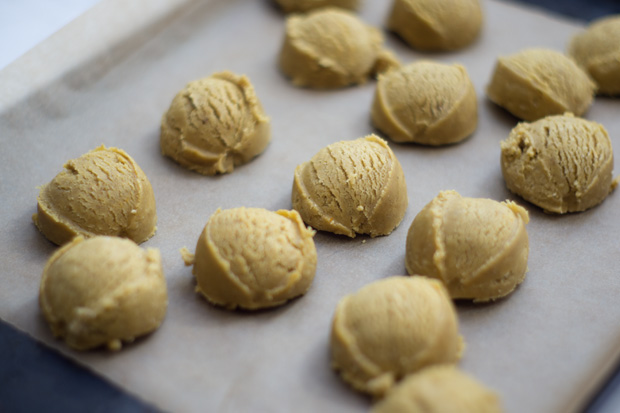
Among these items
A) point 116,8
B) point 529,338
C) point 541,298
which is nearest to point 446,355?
point 529,338

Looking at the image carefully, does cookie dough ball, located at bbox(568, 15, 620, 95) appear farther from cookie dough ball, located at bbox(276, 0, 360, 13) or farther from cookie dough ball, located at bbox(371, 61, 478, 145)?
cookie dough ball, located at bbox(276, 0, 360, 13)

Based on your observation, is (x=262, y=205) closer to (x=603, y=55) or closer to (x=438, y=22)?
(x=438, y=22)

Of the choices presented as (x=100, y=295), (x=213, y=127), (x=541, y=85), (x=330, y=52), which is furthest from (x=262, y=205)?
(x=541, y=85)

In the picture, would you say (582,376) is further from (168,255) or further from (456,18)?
(456,18)

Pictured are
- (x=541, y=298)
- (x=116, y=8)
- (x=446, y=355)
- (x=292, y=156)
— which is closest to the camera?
(x=446, y=355)

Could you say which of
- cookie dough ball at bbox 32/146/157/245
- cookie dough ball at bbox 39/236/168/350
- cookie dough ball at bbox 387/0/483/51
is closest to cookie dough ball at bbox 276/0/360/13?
cookie dough ball at bbox 387/0/483/51
